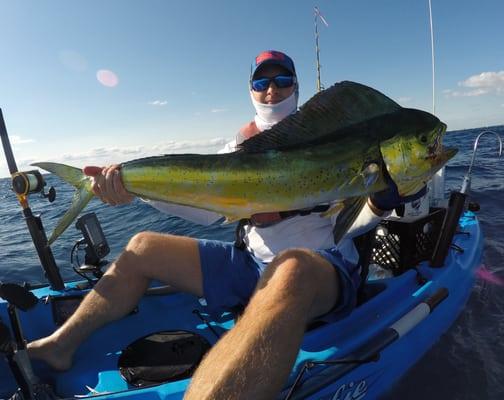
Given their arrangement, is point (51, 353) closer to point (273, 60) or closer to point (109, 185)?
point (109, 185)

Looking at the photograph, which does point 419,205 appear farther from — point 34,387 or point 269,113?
point 34,387

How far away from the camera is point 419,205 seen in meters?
3.93

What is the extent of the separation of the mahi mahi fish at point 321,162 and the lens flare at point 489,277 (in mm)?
3880

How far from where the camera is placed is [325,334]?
281 centimetres

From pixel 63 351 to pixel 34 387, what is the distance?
15.5 inches

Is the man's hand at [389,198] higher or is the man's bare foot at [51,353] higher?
the man's hand at [389,198]

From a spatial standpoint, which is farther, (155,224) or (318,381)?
(155,224)

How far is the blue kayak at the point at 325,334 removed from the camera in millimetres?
2508

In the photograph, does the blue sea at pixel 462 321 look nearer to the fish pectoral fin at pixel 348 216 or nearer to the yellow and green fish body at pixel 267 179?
the fish pectoral fin at pixel 348 216

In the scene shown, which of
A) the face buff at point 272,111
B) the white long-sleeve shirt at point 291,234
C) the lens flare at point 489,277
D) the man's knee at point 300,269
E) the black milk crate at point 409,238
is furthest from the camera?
the lens flare at point 489,277

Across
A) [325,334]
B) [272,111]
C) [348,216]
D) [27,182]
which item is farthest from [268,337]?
[27,182]

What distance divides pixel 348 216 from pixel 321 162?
0.33 m

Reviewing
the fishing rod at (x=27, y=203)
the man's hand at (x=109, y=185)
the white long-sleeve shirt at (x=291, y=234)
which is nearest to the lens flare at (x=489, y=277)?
the white long-sleeve shirt at (x=291, y=234)

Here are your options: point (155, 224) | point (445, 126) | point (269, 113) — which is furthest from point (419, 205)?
point (155, 224)
